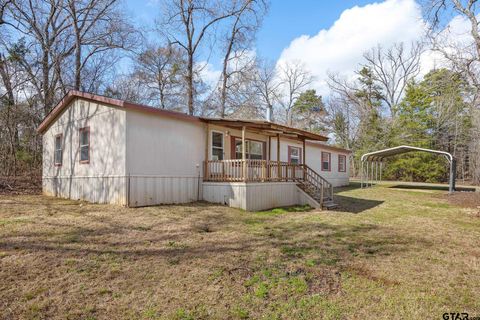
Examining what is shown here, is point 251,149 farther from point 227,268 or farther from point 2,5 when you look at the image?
point 2,5

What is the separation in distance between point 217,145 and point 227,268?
7887 millimetres

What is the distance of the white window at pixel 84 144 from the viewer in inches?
421

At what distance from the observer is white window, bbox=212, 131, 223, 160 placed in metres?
11.9

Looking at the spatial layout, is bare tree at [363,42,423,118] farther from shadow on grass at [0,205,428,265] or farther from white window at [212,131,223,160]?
shadow on grass at [0,205,428,265]

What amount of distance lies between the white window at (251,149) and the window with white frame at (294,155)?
3183 mm

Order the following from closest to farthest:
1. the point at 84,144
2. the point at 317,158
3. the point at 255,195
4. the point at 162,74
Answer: the point at 255,195, the point at 84,144, the point at 317,158, the point at 162,74

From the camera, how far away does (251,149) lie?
13.5 m

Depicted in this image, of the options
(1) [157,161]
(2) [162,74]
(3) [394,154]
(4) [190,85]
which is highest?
(2) [162,74]

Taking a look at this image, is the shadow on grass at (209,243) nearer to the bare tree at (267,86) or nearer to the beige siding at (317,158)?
the beige siding at (317,158)

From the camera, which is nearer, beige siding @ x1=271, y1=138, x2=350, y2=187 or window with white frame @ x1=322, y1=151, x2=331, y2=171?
beige siding @ x1=271, y1=138, x2=350, y2=187

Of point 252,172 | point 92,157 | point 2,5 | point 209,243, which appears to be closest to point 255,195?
point 252,172

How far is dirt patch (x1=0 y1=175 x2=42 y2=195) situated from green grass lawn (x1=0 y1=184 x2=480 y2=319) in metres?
6.22

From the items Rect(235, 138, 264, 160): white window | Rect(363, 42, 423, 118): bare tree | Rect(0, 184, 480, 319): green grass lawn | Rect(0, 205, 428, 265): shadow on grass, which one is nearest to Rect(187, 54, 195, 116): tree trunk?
Rect(235, 138, 264, 160): white window

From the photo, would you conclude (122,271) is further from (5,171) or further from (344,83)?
(344,83)
